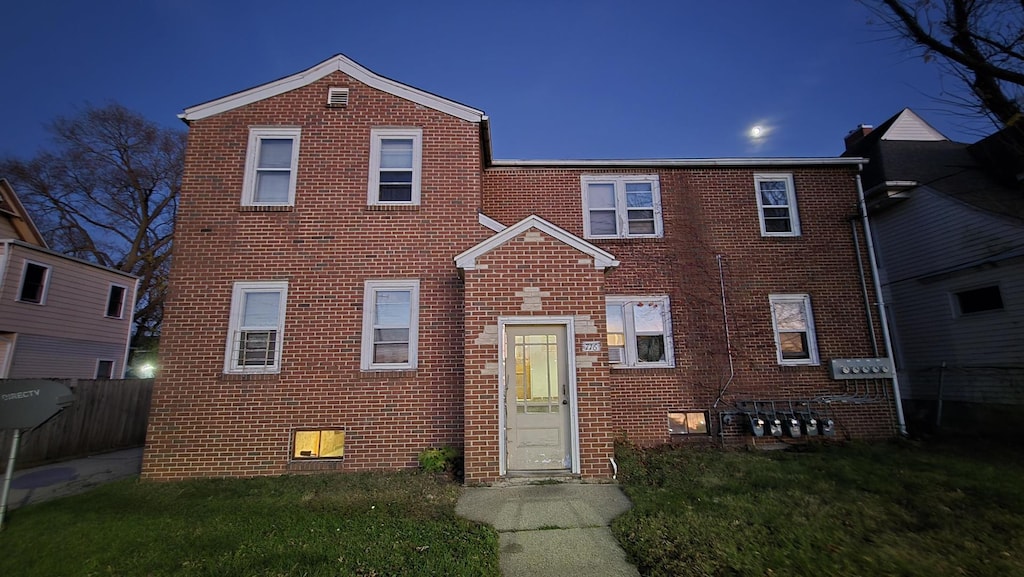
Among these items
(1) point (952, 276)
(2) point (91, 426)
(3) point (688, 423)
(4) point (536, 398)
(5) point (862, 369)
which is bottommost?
(2) point (91, 426)

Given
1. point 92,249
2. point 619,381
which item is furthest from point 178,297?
point 92,249

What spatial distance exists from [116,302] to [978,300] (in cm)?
2633

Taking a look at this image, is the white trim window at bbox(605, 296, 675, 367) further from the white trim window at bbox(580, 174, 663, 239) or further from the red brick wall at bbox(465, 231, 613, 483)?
the red brick wall at bbox(465, 231, 613, 483)

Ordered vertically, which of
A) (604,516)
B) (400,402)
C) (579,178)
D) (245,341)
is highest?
(579,178)

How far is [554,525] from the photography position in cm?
478

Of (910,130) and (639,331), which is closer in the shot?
(639,331)

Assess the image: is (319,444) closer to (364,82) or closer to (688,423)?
(364,82)

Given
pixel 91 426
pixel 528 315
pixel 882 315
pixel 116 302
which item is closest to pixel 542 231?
pixel 528 315

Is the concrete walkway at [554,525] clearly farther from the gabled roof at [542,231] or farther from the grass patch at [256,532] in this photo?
the gabled roof at [542,231]

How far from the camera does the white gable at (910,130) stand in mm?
13323

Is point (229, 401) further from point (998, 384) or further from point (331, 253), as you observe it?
point (998, 384)

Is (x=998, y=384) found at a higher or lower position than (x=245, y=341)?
Result: lower

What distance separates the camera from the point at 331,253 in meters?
7.92

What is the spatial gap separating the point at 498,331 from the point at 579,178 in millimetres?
5093
